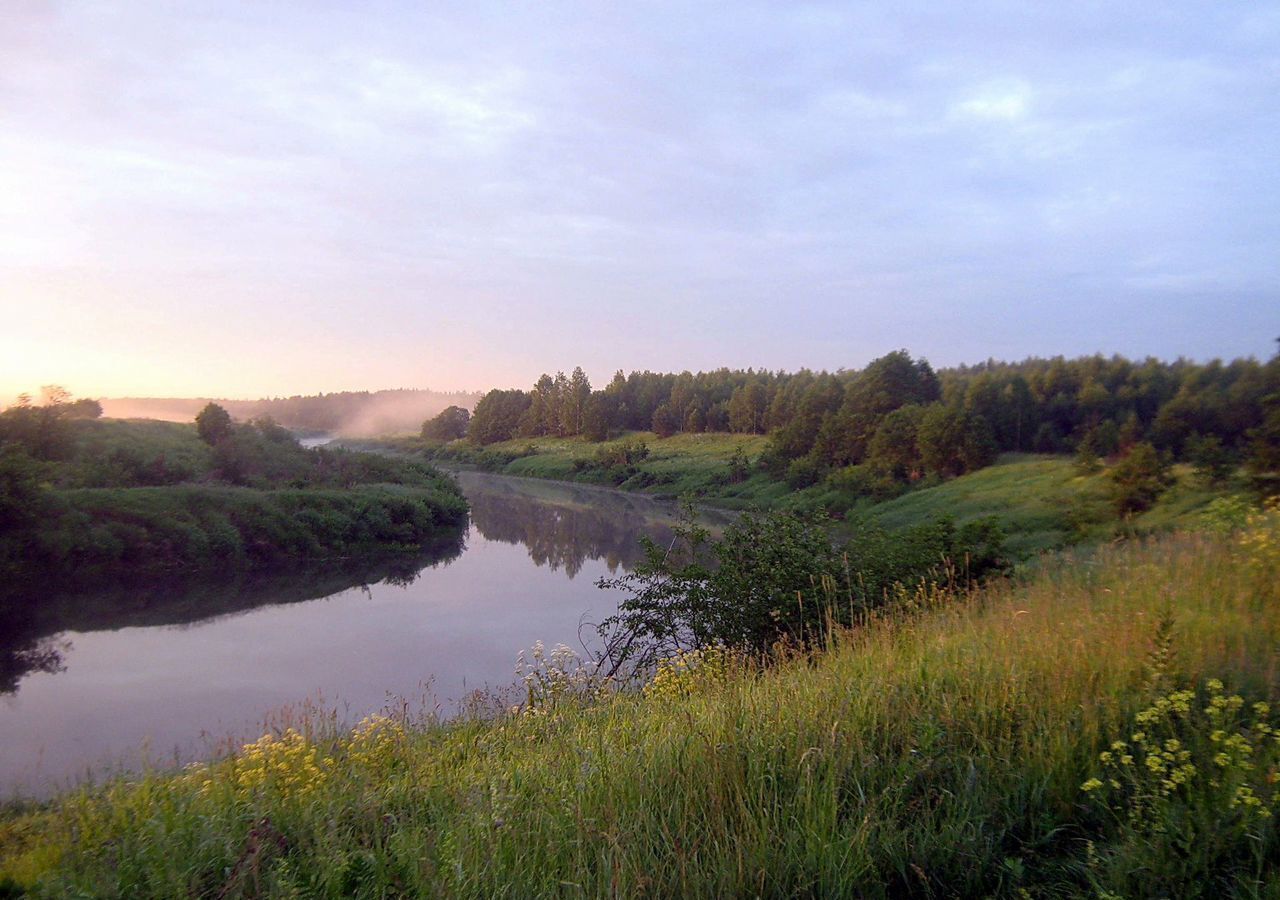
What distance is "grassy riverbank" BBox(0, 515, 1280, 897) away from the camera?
287 centimetres

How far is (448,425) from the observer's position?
347 feet

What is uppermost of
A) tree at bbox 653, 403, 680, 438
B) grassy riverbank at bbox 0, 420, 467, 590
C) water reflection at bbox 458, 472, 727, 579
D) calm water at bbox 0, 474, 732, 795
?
tree at bbox 653, 403, 680, 438

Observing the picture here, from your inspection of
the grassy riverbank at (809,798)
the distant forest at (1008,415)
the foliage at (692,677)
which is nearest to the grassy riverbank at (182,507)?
the grassy riverbank at (809,798)

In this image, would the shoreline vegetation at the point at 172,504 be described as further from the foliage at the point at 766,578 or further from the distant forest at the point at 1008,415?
the distant forest at the point at 1008,415

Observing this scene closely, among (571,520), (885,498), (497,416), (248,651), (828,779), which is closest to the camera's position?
(828,779)

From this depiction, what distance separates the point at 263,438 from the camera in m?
37.0

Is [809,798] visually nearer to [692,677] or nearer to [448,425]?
[692,677]

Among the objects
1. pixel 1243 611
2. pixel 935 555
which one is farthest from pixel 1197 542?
pixel 935 555

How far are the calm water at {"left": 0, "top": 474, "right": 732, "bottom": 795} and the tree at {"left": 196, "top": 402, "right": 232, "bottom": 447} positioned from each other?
11406mm

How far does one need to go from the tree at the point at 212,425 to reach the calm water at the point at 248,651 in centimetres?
1141

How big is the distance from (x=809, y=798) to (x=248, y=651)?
14.5m

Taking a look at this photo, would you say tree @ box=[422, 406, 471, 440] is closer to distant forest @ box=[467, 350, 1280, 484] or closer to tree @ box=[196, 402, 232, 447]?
distant forest @ box=[467, 350, 1280, 484]

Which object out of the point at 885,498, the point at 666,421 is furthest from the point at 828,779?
the point at 666,421

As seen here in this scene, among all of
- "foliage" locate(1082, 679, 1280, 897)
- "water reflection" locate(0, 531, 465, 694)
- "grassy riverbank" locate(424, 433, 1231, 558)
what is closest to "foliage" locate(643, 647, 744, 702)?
"foliage" locate(1082, 679, 1280, 897)
